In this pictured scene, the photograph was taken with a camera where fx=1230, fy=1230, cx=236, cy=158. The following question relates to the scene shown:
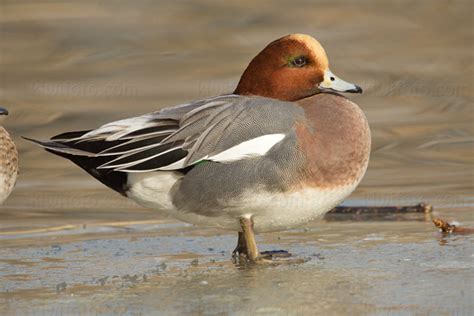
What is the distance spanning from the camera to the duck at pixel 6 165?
5165 mm

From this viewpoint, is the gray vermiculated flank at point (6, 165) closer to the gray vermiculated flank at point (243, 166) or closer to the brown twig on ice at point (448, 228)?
the gray vermiculated flank at point (243, 166)

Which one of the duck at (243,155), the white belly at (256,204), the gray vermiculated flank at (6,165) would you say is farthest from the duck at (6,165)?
the white belly at (256,204)

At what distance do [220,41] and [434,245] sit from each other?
552 centimetres

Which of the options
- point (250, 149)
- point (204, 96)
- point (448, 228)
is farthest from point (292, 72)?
point (204, 96)

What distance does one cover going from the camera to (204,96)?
28.0 feet

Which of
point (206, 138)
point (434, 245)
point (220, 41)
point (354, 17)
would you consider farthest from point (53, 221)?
point (354, 17)

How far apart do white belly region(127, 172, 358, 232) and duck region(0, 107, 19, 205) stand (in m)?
0.67

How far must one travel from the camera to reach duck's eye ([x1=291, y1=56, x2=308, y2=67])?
4852 millimetres

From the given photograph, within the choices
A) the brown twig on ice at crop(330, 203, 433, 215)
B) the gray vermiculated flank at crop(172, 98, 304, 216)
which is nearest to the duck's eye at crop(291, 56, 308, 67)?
the gray vermiculated flank at crop(172, 98, 304, 216)

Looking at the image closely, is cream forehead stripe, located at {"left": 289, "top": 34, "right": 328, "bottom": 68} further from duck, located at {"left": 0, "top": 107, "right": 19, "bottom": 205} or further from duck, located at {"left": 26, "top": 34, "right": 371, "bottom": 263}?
duck, located at {"left": 0, "top": 107, "right": 19, "bottom": 205}

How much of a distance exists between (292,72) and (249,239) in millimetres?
698

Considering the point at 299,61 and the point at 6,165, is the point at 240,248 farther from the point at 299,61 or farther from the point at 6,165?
the point at 6,165

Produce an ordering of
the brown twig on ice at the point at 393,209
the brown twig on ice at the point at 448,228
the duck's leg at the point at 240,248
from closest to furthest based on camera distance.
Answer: the duck's leg at the point at 240,248 → the brown twig on ice at the point at 448,228 → the brown twig on ice at the point at 393,209

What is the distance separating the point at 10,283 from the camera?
4348 millimetres
